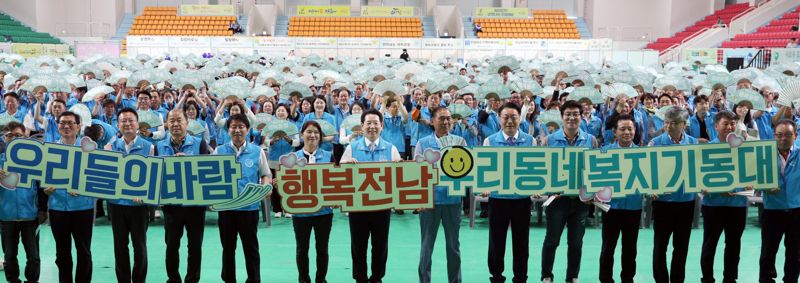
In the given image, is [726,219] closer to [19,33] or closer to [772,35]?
[772,35]

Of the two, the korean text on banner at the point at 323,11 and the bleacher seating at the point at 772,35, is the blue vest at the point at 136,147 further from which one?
the korean text on banner at the point at 323,11

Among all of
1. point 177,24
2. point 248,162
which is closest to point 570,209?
point 248,162

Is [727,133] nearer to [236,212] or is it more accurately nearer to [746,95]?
[746,95]

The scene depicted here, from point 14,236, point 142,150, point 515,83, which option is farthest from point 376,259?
point 515,83

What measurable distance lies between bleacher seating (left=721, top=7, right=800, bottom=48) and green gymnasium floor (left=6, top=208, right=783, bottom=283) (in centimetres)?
1962

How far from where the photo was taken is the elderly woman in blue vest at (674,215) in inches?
210

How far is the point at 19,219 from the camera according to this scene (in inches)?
214

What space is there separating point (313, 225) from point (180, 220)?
2.91ft

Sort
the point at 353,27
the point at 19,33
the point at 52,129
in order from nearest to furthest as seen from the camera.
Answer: the point at 52,129 < the point at 19,33 < the point at 353,27

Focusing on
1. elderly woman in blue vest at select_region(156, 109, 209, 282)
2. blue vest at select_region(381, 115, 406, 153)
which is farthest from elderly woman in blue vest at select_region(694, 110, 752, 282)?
blue vest at select_region(381, 115, 406, 153)

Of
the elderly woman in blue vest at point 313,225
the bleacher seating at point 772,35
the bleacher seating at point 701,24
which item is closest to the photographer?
the elderly woman in blue vest at point 313,225

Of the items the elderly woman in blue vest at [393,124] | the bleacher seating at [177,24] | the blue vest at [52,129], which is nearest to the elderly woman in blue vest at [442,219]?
the elderly woman in blue vest at [393,124]

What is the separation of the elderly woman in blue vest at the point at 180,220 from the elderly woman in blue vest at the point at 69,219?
0.52 m

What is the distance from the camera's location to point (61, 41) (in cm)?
3259
